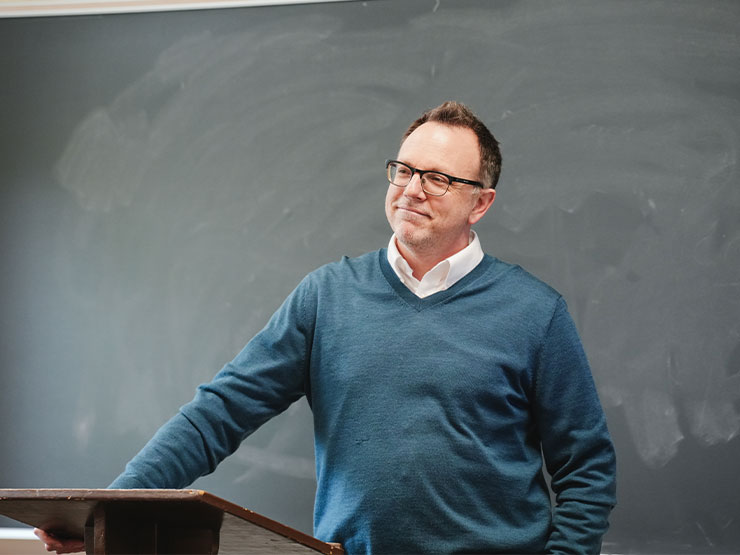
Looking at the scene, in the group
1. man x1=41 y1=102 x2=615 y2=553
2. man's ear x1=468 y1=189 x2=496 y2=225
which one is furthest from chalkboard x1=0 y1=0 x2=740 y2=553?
man x1=41 y1=102 x2=615 y2=553

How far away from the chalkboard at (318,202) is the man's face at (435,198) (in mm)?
551

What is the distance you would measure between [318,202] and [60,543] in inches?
54.6

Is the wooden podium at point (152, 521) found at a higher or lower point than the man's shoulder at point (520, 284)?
lower

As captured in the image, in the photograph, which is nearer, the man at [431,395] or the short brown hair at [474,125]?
the man at [431,395]

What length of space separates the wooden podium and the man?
10.5 inches

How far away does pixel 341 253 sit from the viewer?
8.17ft

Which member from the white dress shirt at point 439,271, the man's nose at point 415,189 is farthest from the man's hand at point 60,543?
the man's nose at point 415,189

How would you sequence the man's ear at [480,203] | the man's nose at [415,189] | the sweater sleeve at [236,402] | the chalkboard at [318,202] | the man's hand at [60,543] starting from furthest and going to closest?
the chalkboard at [318,202] < the man's ear at [480,203] < the man's nose at [415,189] < the sweater sleeve at [236,402] < the man's hand at [60,543]

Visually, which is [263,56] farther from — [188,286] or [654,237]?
[654,237]

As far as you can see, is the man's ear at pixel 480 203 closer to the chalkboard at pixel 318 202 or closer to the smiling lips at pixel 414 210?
the smiling lips at pixel 414 210

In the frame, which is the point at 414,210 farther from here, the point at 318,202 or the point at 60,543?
the point at 60,543

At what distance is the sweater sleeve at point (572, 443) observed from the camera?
169 cm

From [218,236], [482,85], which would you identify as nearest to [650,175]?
[482,85]

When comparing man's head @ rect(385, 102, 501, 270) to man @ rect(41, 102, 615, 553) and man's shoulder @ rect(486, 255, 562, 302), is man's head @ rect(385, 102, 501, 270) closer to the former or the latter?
man @ rect(41, 102, 615, 553)
